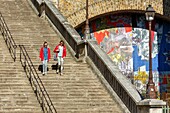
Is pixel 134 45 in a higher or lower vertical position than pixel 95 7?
lower

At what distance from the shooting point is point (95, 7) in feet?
124

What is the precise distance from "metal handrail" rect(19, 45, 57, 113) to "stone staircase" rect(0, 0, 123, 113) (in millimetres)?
233

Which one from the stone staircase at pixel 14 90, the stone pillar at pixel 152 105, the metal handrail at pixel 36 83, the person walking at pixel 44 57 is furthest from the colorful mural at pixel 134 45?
the stone pillar at pixel 152 105

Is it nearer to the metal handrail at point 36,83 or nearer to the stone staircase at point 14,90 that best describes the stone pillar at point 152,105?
the metal handrail at point 36,83

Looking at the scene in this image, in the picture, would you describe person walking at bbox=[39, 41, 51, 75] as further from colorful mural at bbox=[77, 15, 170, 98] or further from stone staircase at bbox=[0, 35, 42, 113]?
colorful mural at bbox=[77, 15, 170, 98]

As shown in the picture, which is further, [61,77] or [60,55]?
[60,55]

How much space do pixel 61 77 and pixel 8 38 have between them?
4.37 metres

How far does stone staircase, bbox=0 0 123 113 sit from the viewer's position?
977 inches

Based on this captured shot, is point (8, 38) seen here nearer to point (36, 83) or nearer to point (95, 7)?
point (36, 83)

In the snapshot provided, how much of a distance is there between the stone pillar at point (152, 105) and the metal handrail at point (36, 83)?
2944 millimetres

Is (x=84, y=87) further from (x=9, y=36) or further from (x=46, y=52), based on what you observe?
(x=9, y=36)

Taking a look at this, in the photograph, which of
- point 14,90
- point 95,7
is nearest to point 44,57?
point 14,90

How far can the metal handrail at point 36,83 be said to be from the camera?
24100mm

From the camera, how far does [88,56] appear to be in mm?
29609
